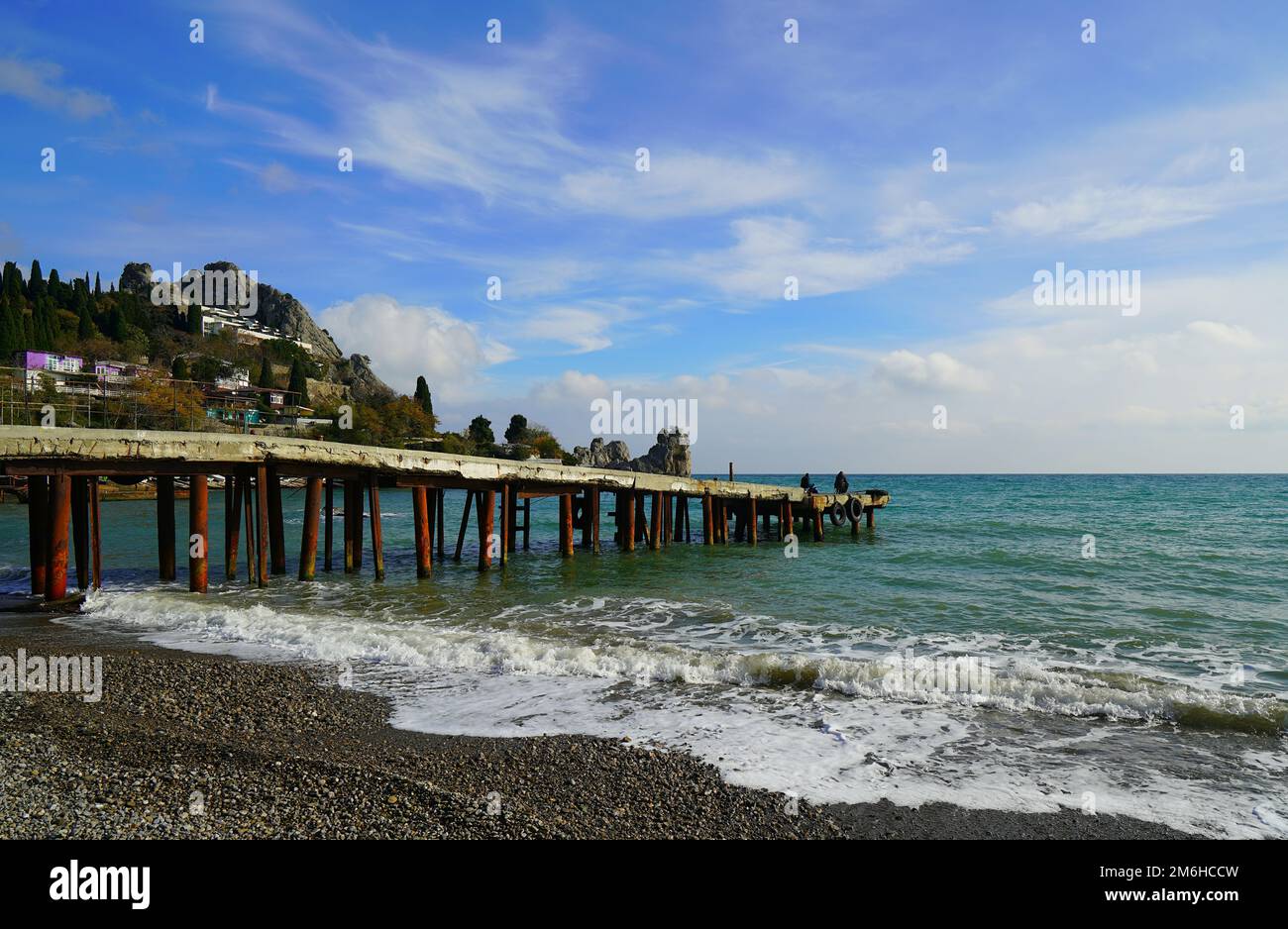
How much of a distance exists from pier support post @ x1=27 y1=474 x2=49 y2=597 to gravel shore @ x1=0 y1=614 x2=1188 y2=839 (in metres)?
10.6

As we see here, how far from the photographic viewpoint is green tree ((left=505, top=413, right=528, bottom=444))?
10069 centimetres

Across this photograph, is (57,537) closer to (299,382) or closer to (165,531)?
(165,531)

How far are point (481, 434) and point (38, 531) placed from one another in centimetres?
7829

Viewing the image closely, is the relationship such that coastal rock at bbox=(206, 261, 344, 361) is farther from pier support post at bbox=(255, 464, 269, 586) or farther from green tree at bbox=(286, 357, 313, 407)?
pier support post at bbox=(255, 464, 269, 586)

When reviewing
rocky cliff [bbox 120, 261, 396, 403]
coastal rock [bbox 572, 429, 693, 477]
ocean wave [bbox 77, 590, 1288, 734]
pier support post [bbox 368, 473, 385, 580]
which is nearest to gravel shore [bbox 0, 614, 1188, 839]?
ocean wave [bbox 77, 590, 1288, 734]

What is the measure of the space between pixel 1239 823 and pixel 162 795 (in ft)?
27.4

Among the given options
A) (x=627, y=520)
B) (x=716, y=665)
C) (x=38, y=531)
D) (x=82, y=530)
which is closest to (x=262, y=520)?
(x=82, y=530)

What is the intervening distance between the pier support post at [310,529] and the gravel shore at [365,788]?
8.81 m

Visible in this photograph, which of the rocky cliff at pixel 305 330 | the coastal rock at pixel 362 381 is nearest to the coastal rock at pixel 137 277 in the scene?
the rocky cliff at pixel 305 330

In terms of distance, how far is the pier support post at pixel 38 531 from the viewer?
16.3m

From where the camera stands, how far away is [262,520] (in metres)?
16.1

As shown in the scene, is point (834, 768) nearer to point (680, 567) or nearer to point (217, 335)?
point (680, 567)

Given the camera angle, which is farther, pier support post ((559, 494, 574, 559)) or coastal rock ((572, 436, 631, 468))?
coastal rock ((572, 436, 631, 468))
